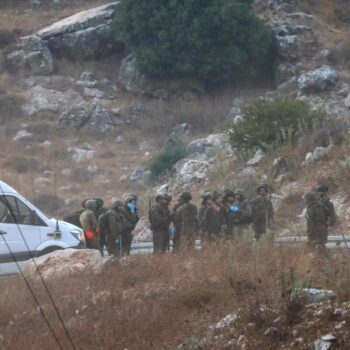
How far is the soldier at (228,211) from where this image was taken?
17.7 metres

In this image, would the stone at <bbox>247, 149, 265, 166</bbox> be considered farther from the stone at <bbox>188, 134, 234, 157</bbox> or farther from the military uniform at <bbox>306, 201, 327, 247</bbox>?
the military uniform at <bbox>306, 201, 327, 247</bbox>

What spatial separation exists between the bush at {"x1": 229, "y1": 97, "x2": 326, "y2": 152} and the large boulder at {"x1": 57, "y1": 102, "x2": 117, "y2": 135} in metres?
12.3

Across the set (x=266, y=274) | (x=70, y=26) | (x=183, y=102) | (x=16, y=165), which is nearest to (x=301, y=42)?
(x=183, y=102)

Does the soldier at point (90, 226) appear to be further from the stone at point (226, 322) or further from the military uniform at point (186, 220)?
the stone at point (226, 322)

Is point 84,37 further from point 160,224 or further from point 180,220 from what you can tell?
point 180,220

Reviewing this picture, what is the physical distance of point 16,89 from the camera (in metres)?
50.0

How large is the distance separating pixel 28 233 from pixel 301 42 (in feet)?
111

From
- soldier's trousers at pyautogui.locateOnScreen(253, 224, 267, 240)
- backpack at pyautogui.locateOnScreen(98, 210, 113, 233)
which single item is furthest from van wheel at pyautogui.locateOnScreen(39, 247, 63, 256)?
soldier's trousers at pyautogui.locateOnScreen(253, 224, 267, 240)

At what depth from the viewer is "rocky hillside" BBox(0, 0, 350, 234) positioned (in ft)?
108

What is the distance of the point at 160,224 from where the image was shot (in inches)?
702

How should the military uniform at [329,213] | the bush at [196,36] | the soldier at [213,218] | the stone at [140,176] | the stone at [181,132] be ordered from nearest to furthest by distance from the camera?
the military uniform at [329,213] < the soldier at [213,218] < the stone at [140,176] < the stone at [181,132] < the bush at [196,36]

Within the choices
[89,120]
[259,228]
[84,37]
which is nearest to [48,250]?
[259,228]

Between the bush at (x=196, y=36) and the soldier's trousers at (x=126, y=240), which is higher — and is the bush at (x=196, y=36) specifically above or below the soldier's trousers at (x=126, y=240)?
below

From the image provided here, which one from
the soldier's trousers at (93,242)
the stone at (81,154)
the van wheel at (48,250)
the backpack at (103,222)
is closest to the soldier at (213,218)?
the backpack at (103,222)
